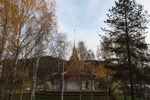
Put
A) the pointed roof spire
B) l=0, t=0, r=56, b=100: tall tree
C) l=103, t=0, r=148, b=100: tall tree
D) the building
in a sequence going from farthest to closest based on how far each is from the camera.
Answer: the pointed roof spire, the building, l=103, t=0, r=148, b=100: tall tree, l=0, t=0, r=56, b=100: tall tree

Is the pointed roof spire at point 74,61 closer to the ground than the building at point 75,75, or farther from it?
farther from it

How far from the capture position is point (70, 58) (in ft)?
93.8

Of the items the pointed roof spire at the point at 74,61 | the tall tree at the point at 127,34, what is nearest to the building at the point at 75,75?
the pointed roof spire at the point at 74,61

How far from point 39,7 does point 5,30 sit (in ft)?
9.47

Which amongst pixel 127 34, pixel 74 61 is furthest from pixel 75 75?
pixel 127 34

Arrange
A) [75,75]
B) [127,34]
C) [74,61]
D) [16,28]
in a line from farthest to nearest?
[75,75] < [74,61] < [127,34] < [16,28]

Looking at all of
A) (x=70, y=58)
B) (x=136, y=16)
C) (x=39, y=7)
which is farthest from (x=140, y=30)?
(x=70, y=58)

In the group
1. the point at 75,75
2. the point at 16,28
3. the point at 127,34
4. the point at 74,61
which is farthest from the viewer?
the point at 75,75

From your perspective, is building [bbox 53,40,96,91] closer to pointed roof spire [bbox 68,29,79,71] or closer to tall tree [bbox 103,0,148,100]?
pointed roof spire [bbox 68,29,79,71]

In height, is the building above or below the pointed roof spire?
below

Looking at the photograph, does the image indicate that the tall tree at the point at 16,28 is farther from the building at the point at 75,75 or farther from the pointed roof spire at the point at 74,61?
the pointed roof spire at the point at 74,61

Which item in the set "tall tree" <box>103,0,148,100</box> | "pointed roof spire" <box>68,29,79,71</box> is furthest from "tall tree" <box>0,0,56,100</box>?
"pointed roof spire" <box>68,29,79,71</box>

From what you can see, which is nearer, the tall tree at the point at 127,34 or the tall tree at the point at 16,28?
the tall tree at the point at 16,28

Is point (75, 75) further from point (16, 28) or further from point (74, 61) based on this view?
point (16, 28)
